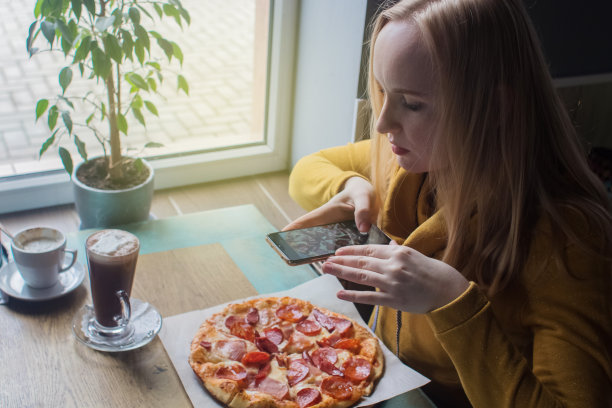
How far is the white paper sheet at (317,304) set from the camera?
96 cm

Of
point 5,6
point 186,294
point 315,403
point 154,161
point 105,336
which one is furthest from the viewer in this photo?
point 154,161

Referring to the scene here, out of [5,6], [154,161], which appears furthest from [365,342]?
[5,6]

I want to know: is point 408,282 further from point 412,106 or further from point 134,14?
point 134,14

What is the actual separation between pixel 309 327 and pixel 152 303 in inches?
12.1

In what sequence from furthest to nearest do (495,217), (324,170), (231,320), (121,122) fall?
(121,122), (324,170), (231,320), (495,217)

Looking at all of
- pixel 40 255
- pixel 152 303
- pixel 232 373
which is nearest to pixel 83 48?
pixel 40 255

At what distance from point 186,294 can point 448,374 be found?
52 cm

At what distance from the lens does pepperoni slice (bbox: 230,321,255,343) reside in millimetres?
1069

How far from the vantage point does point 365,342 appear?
1.08m

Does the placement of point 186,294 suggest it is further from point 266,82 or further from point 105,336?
point 266,82

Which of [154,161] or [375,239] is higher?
[375,239]

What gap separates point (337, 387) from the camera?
97cm

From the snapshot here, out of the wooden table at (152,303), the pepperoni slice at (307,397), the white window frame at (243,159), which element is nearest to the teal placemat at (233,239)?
the wooden table at (152,303)

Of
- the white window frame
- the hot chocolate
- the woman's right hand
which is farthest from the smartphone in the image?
the white window frame
